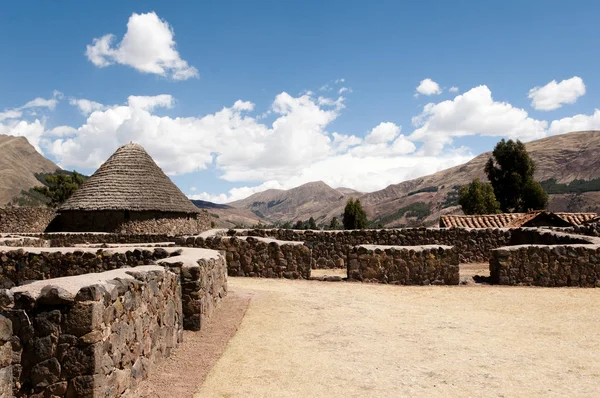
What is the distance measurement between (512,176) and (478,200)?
10562 mm

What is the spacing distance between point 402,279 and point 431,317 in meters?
4.17

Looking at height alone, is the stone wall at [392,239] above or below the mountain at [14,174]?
below

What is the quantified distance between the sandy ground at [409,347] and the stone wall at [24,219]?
23.8 m

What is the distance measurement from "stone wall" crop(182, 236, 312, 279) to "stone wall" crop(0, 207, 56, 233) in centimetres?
2101

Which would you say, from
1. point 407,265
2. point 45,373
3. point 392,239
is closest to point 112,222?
point 392,239

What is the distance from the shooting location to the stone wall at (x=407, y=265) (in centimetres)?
1328

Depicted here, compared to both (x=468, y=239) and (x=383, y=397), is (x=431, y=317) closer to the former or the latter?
(x=383, y=397)

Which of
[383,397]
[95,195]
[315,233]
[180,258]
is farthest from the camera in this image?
[95,195]

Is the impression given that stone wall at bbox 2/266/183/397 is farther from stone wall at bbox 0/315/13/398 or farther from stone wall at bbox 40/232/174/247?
stone wall at bbox 40/232/174/247

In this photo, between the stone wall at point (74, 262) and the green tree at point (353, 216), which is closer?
the stone wall at point (74, 262)

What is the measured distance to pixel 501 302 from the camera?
10.8m

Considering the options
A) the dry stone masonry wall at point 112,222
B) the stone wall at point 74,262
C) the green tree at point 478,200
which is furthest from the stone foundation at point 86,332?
the green tree at point 478,200

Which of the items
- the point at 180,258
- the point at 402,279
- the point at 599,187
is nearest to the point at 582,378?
the point at 180,258

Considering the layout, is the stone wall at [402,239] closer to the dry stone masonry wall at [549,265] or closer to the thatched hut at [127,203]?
the dry stone masonry wall at [549,265]
